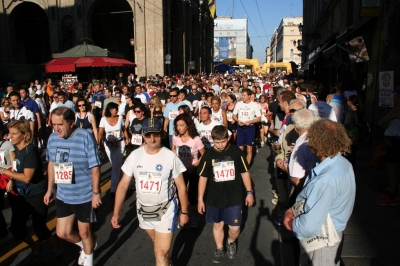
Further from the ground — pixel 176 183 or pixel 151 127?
pixel 151 127

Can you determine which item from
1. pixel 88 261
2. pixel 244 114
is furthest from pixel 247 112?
pixel 88 261

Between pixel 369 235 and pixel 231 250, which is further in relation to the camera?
pixel 369 235

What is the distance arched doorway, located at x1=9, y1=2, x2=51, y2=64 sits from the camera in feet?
126

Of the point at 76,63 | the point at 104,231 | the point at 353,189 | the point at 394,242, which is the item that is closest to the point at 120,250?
the point at 104,231

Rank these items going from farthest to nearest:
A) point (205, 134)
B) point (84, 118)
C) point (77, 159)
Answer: point (84, 118), point (205, 134), point (77, 159)

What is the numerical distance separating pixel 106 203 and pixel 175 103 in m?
3.04

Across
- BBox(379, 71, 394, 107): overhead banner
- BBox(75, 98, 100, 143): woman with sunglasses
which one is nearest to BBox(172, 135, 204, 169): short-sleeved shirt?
BBox(75, 98, 100, 143): woman with sunglasses

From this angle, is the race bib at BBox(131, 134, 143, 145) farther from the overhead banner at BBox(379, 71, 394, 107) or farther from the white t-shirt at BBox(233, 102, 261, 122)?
the overhead banner at BBox(379, 71, 394, 107)

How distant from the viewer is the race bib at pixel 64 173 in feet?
13.2

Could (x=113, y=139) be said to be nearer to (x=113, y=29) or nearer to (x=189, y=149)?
(x=189, y=149)

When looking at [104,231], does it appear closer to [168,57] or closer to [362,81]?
[362,81]

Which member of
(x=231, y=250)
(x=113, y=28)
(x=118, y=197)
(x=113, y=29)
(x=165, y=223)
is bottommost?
(x=231, y=250)

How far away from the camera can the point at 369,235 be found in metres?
4.75

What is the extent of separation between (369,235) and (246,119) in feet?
14.2
